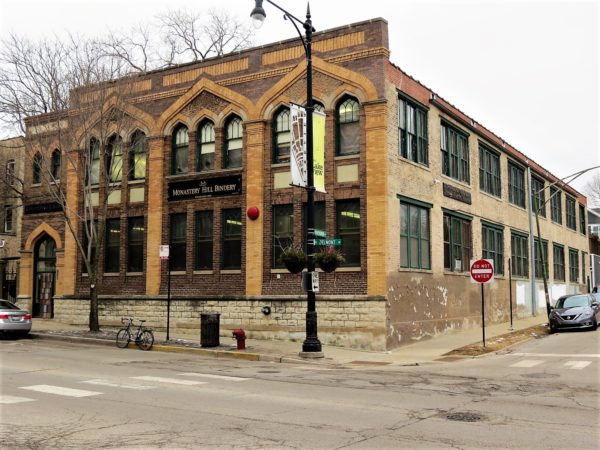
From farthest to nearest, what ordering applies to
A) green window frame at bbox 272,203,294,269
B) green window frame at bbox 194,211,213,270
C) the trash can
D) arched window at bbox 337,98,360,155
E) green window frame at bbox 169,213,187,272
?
green window frame at bbox 169,213,187,272, green window frame at bbox 194,211,213,270, green window frame at bbox 272,203,294,269, arched window at bbox 337,98,360,155, the trash can

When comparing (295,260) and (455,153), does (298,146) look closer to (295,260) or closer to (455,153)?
(295,260)

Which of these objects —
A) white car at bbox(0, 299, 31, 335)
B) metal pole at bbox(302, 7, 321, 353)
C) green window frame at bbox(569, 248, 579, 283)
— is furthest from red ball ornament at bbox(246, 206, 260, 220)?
green window frame at bbox(569, 248, 579, 283)

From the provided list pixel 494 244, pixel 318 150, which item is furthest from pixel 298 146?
pixel 494 244

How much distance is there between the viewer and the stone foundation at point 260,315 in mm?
20188

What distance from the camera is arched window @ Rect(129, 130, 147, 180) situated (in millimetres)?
26250

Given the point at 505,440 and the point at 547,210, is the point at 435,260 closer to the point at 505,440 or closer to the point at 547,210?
the point at 505,440

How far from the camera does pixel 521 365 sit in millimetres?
15945

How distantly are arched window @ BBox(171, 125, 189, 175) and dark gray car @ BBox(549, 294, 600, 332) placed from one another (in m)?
16.2

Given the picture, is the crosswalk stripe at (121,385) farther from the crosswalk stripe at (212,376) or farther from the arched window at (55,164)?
the arched window at (55,164)

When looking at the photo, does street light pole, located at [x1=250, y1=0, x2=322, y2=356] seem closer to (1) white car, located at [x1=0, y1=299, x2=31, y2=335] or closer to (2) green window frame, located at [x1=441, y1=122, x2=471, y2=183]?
(2) green window frame, located at [x1=441, y1=122, x2=471, y2=183]

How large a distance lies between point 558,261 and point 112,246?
30406 millimetres

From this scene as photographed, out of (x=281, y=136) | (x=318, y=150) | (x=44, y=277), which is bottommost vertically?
(x=44, y=277)

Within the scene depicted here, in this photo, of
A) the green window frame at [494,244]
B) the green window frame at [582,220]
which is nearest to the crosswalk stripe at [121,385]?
→ the green window frame at [494,244]

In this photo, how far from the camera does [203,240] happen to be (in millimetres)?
24438
